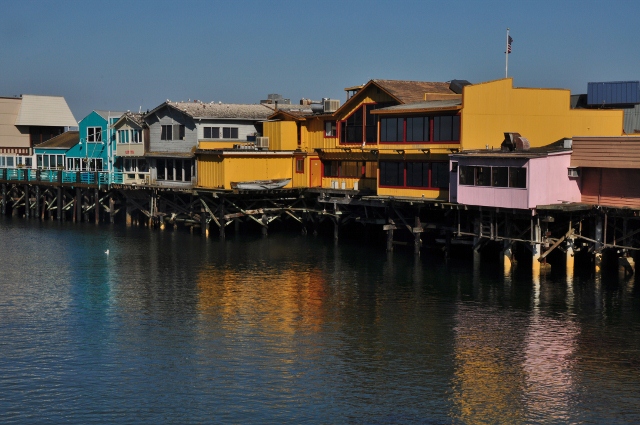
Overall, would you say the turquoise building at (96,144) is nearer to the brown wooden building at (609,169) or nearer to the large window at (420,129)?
the large window at (420,129)

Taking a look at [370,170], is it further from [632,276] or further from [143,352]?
[143,352]

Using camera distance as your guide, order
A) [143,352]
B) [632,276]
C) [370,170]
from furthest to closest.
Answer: [370,170]
[632,276]
[143,352]

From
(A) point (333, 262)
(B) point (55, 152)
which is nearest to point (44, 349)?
(A) point (333, 262)

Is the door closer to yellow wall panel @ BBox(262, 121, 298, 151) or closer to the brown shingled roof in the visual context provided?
yellow wall panel @ BBox(262, 121, 298, 151)

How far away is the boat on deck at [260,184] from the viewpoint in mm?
66750

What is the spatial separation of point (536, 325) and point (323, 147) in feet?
108

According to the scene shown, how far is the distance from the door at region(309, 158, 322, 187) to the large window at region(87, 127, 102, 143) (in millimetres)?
25094

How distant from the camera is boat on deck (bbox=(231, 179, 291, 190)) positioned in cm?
6675

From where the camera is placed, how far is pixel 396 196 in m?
58.9

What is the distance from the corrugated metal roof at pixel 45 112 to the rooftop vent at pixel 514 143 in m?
64.0

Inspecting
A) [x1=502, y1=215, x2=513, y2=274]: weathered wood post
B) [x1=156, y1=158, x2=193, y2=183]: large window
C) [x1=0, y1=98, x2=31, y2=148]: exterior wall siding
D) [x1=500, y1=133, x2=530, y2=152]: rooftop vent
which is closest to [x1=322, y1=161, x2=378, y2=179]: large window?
[x1=156, y1=158, x2=193, y2=183]: large window

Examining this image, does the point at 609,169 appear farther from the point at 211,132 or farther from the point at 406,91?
the point at 211,132

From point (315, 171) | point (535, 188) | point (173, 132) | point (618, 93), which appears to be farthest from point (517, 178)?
point (173, 132)

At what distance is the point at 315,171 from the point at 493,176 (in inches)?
848
